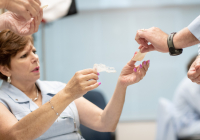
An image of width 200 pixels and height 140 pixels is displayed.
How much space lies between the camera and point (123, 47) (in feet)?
9.89

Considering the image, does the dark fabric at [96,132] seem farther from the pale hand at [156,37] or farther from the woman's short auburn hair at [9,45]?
the pale hand at [156,37]

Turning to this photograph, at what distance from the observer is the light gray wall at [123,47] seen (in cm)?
300

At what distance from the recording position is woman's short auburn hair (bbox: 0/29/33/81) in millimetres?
1371

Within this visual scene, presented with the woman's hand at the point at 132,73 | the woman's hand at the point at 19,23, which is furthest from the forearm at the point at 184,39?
the woman's hand at the point at 19,23

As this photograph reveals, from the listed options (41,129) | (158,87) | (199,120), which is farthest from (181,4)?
(41,129)

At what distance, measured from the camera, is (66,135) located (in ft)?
4.53

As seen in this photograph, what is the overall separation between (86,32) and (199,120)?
1.86 meters

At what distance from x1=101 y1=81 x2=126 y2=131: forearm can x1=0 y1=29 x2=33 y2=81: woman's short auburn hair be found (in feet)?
2.30

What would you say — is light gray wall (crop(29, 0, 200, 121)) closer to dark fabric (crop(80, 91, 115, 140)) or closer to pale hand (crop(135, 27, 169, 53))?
dark fabric (crop(80, 91, 115, 140))

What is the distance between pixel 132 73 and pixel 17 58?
30.3 inches

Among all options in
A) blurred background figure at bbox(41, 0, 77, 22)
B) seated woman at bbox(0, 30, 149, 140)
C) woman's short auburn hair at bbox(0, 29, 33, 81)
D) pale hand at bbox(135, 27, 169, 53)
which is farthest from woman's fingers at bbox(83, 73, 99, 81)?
blurred background figure at bbox(41, 0, 77, 22)

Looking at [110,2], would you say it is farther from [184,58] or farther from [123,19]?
[184,58]

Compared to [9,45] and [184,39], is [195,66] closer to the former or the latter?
[184,39]

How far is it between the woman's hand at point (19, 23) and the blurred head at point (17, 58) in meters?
0.24
